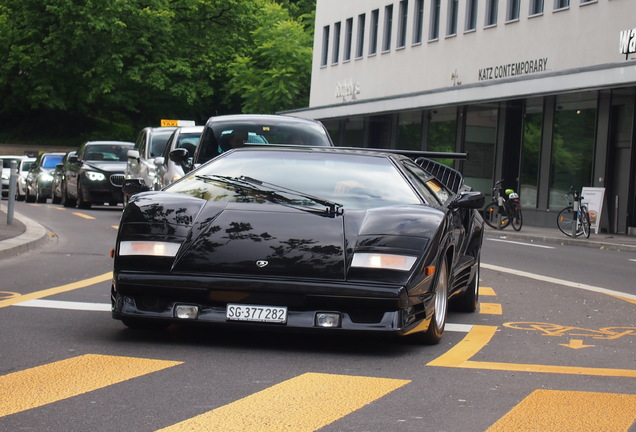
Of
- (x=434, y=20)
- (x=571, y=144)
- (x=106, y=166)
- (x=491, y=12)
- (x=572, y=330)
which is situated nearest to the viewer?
(x=572, y=330)

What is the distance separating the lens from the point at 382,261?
756 centimetres

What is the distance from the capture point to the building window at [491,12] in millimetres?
43375

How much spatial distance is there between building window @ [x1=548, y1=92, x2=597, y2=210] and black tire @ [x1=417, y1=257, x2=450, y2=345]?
27507mm

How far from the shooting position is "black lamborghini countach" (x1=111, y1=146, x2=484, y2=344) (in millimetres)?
7547

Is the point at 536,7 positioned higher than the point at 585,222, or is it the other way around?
the point at 536,7

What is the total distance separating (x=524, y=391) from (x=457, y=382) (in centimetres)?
39

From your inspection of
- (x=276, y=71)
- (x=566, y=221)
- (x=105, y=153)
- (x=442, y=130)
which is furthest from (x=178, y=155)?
(x=276, y=71)

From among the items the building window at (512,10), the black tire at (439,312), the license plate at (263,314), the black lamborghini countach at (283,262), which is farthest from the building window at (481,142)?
the license plate at (263,314)

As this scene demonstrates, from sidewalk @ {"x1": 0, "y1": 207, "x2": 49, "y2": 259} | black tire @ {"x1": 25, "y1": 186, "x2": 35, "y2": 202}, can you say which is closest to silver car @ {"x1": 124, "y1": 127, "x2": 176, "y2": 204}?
sidewalk @ {"x1": 0, "y1": 207, "x2": 49, "y2": 259}

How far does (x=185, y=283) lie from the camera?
760cm

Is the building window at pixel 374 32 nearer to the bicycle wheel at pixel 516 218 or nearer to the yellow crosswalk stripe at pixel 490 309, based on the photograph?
the bicycle wheel at pixel 516 218

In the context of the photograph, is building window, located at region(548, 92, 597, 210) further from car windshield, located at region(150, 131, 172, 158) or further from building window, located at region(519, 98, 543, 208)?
car windshield, located at region(150, 131, 172, 158)

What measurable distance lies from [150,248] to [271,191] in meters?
1.10

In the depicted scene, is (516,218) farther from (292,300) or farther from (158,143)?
(292,300)
